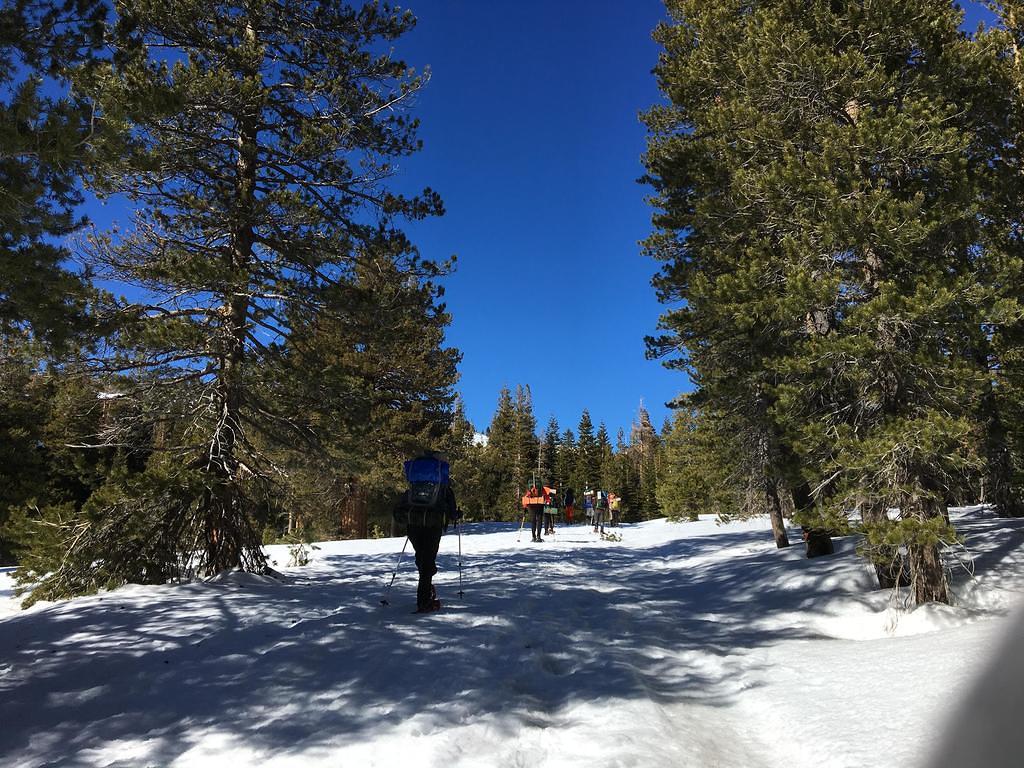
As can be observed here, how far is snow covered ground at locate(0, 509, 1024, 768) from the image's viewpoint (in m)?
3.33

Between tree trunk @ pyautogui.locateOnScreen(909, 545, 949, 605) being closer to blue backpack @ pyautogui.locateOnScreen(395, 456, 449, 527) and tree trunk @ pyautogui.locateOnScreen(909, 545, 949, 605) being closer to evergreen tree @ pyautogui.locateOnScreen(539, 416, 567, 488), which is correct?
blue backpack @ pyautogui.locateOnScreen(395, 456, 449, 527)

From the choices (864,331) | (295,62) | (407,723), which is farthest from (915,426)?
(295,62)

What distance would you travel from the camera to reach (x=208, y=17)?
328 inches

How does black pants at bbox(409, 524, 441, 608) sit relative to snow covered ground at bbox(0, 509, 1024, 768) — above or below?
above

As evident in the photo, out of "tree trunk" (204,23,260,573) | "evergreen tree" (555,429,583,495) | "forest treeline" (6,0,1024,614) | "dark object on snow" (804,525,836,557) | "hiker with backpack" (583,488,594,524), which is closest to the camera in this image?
"forest treeline" (6,0,1024,614)

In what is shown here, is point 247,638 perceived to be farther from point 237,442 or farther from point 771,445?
point 771,445

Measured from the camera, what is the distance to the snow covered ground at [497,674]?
333 cm

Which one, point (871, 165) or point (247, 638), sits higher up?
point (871, 165)

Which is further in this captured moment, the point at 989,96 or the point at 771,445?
the point at 771,445

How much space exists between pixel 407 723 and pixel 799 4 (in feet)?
31.0

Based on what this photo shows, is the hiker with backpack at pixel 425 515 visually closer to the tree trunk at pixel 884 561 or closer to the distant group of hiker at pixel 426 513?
the distant group of hiker at pixel 426 513

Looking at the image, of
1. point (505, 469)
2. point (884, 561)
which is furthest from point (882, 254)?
point (505, 469)

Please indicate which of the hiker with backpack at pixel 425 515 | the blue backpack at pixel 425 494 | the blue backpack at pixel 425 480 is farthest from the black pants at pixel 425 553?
the blue backpack at pixel 425 480

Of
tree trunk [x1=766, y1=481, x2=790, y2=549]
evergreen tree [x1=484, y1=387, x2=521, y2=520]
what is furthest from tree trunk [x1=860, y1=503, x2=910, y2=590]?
evergreen tree [x1=484, y1=387, x2=521, y2=520]
